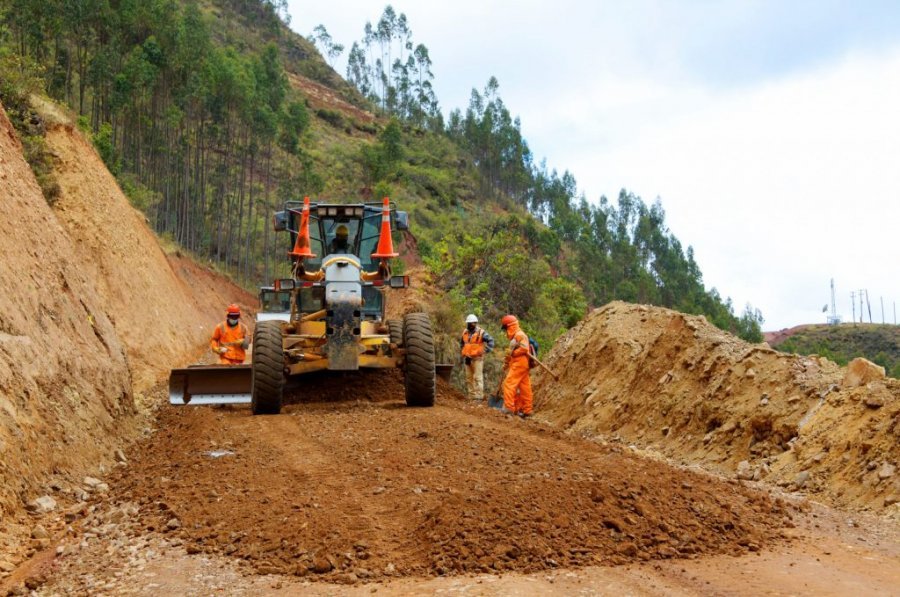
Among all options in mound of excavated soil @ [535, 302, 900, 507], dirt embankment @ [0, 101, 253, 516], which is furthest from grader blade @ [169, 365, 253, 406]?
mound of excavated soil @ [535, 302, 900, 507]

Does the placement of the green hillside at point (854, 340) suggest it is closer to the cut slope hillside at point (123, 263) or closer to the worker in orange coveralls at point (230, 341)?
the cut slope hillside at point (123, 263)

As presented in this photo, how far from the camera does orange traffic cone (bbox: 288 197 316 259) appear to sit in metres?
12.3

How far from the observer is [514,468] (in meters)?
7.53

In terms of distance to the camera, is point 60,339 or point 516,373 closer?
point 60,339

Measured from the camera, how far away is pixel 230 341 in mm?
15086

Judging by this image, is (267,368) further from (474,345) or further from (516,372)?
(474,345)

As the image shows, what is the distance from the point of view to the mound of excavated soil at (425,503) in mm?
5250

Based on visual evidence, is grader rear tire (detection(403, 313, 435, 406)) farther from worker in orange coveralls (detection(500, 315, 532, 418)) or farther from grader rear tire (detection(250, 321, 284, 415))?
worker in orange coveralls (detection(500, 315, 532, 418))

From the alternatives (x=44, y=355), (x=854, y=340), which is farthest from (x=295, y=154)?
(x=854, y=340)

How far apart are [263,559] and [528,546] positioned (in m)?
1.63

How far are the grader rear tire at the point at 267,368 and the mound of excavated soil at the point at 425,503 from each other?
1.50 metres

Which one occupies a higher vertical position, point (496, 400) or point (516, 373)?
point (516, 373)

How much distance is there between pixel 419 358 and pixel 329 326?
4.35 feet

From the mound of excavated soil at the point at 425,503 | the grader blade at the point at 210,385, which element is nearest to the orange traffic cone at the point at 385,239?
the grader blade at the point at 210,385
